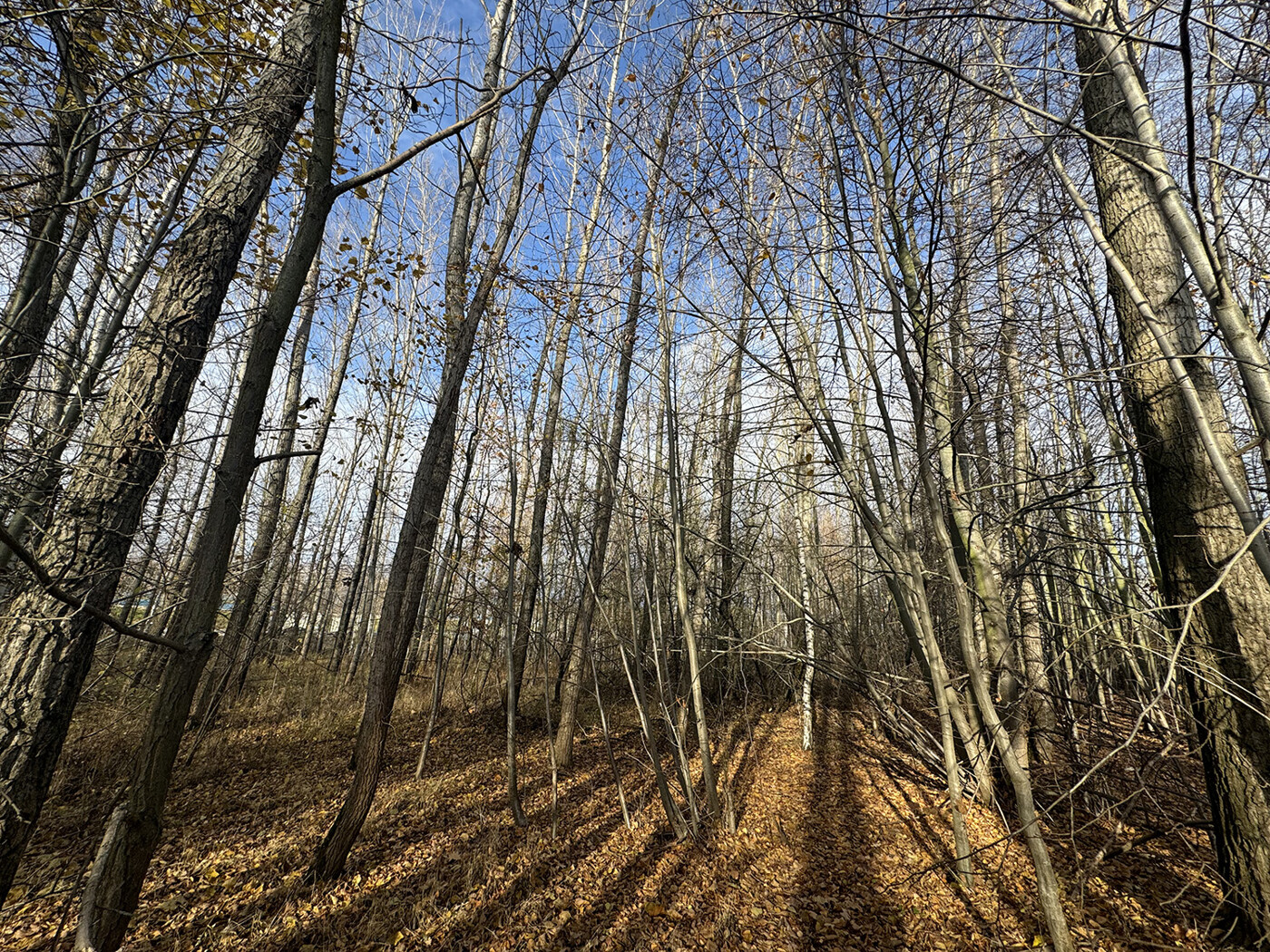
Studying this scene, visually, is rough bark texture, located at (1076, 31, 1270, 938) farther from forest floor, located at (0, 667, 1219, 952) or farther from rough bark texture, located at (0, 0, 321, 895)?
rough bark texture, located at (0, 0, 321, 895)

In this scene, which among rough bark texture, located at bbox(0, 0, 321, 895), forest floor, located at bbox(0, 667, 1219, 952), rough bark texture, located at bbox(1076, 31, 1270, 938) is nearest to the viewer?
rough bark texture, located at bbox(0, 0, 321, 895)

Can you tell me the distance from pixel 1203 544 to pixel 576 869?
4.53 meters

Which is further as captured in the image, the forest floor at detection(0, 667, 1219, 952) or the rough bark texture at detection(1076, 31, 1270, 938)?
the forest floor at detection(0, 667, 1219, 952)

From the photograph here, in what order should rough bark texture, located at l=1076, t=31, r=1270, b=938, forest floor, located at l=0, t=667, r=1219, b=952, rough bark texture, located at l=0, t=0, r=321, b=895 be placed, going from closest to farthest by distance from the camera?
rough bark texture, located at l=0, t=0, r=321, b=895 < rough bark texture, located at l=1076, t=31, r=1270, b=938 < forest floor, located at l=0, t=667, r=1219, b=952

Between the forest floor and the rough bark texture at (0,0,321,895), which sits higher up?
the rough bark texture at (0,0,321,895)

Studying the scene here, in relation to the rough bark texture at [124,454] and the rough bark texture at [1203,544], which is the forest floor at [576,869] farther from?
the rough bark texture at [124,454]

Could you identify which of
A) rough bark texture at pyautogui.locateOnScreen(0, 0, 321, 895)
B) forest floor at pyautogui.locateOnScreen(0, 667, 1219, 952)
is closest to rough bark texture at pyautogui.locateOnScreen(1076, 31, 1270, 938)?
forest floor at pyautogui.locateOnScreen(0, 667, 1219, 952)

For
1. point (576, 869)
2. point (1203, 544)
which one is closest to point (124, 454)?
point (576, 869)

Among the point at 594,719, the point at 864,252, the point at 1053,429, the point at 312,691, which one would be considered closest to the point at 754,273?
the point at 864,252

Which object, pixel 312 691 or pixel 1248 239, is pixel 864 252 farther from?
pixel 312 691

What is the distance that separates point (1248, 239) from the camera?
161 inches

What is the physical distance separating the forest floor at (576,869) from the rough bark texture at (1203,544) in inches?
12.7

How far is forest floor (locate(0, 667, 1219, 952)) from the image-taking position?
10.5ft

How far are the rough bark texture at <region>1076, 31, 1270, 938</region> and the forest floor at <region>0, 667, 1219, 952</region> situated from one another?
12.7 inches
